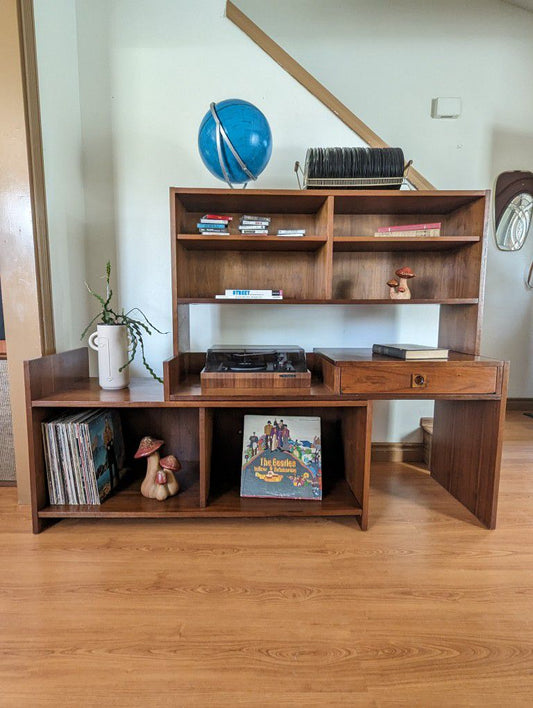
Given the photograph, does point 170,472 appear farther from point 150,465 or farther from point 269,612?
point 269,612

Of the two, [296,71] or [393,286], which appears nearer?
[393,286]

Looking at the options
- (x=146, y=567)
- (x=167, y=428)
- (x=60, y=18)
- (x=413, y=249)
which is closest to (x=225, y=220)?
(x=413, y=249)

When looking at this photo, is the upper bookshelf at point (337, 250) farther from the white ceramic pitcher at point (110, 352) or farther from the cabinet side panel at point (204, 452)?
the cabinet side panel at point (204, 452)

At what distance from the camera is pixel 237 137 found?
1.40 meters

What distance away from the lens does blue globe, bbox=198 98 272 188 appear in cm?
139

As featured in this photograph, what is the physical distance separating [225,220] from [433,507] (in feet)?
5.08

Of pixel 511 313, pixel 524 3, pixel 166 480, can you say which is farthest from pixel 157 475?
pixel 524 3

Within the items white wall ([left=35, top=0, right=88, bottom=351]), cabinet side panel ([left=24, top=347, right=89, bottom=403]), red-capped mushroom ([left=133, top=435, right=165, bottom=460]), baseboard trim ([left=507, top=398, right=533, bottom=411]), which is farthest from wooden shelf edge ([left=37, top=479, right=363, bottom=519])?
baseboard trim ([left=507, top=398, right=533, bottom=411])

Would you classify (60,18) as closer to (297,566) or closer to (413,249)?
(413,249)

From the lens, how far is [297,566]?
124 centimetres

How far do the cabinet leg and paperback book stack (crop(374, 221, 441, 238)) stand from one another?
739 millimetres

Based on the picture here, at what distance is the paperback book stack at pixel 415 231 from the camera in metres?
1.53

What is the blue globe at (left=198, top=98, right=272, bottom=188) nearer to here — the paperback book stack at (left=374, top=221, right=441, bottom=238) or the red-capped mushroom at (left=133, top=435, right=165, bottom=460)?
the paperback book stack at (left=374, top=221, right=441, bottom=238)

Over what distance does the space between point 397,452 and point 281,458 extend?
Answer: 2.70 feet
